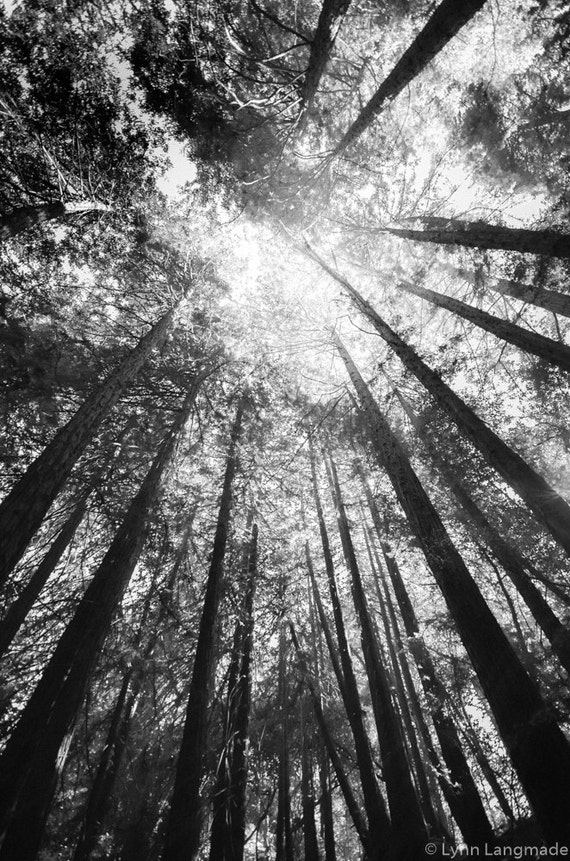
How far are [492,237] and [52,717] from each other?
1138cm

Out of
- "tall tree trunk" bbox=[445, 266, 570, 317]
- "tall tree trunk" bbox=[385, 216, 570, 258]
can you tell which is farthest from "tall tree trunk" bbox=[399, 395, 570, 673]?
"tall tree trunk" bbox=[385, 216, 570, 258]

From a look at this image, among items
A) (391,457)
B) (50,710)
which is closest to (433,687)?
(391,457)

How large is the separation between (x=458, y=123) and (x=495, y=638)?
1280 cm

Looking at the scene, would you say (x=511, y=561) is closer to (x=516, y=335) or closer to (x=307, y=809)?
(x=516, y=335)

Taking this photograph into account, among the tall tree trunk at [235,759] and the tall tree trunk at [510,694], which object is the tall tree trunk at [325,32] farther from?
the tall tree trunk at [235,759]

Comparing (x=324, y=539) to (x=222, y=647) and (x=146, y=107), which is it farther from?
(x=146, y=107)

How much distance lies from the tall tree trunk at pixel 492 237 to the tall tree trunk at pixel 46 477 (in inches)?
312

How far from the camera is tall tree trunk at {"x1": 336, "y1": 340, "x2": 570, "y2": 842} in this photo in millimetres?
3117

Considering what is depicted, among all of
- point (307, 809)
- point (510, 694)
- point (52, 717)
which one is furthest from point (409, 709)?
point (52, 717)

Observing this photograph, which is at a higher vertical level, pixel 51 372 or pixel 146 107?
pixel 146 107

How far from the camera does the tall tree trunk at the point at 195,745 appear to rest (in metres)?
5.39

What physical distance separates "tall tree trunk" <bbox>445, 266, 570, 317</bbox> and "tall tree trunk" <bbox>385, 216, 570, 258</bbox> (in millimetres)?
1298

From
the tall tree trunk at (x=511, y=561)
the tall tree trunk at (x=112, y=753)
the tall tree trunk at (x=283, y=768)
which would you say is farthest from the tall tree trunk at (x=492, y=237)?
the tall tree trunk at (x=283, y=768)

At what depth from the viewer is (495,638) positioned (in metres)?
4.14
